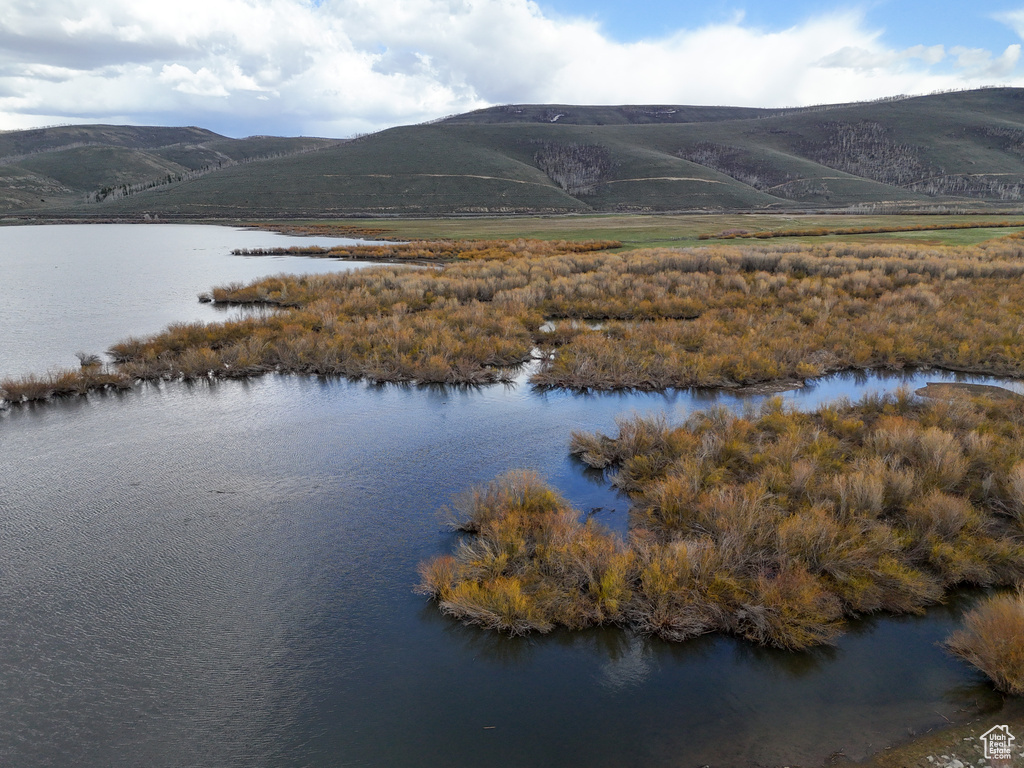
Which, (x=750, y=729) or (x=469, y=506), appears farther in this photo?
(x=469, y=506)

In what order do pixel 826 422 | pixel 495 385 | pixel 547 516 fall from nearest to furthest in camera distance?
pixel 547 516
pixel 826 422
pixel 495 385

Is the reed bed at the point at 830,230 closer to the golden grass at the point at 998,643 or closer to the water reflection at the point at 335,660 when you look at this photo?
the water reflection at the point at 335,660

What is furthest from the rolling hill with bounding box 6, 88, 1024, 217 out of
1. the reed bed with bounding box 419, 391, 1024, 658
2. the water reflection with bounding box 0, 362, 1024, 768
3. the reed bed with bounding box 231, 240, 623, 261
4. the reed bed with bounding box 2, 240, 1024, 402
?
the reed bed with bounding box 419, 391, 1024, 658

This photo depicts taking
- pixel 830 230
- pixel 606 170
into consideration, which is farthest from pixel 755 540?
pixel 606 170

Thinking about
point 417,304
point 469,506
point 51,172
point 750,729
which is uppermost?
point 51,172

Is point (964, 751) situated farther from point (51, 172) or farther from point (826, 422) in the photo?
point (51, 172)

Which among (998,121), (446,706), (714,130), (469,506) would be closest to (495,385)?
(469,506)

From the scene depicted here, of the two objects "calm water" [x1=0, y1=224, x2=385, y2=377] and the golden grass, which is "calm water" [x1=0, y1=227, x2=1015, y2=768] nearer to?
the golden grass

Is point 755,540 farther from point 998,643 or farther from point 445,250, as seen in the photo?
point 445,250
